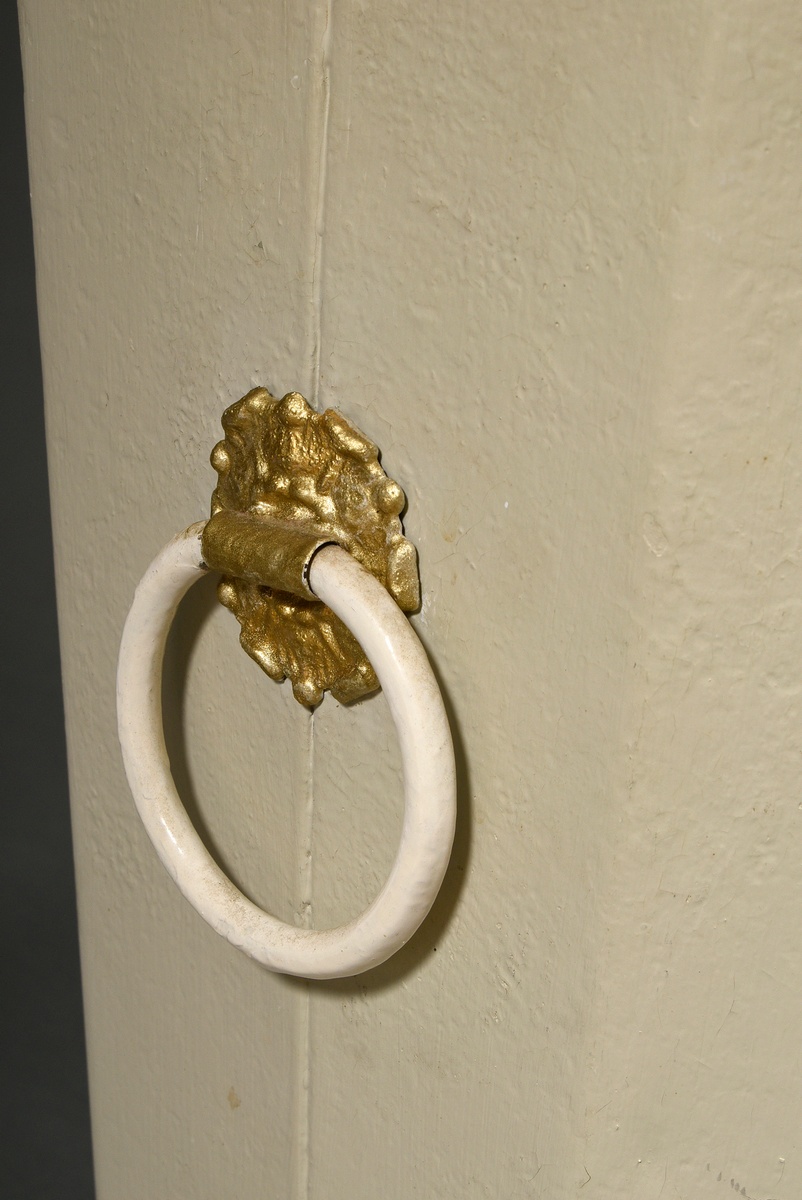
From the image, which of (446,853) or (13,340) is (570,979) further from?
(13,340)

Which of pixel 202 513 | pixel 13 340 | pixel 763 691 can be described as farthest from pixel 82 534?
pixel 13 340

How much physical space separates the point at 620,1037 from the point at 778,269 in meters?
0.27

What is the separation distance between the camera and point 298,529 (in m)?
0.47

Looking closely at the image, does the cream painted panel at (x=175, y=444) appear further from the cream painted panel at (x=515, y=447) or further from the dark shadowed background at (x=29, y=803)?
the dark shadowed background at (x=29, y=803)

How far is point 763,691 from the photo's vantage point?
44cm

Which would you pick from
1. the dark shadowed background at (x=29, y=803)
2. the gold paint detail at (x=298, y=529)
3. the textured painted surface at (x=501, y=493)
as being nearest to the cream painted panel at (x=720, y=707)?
the textured painted surface at (x=501, y=493)

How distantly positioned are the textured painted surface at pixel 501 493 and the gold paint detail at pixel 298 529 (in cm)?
1

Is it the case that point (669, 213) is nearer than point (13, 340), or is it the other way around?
point (669, 213)

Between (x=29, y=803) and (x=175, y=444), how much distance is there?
1122 mm

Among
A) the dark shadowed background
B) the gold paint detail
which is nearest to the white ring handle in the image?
the gold paint detail

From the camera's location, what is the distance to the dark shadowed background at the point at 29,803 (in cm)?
134

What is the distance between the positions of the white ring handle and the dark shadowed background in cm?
87

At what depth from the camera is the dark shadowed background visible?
4.39 ft

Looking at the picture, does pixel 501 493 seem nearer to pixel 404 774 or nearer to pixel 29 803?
pixel 404 774
